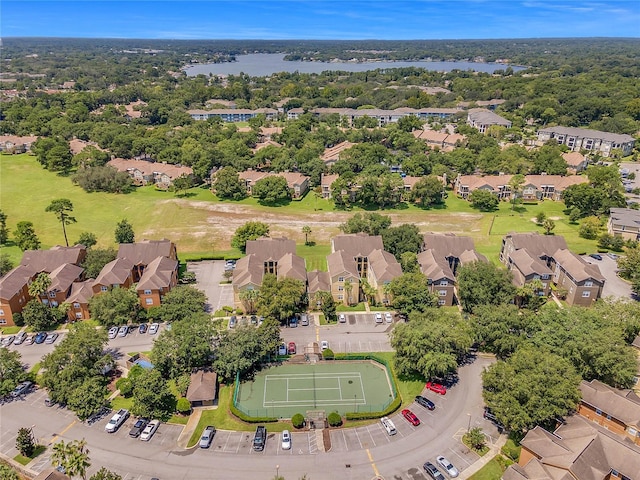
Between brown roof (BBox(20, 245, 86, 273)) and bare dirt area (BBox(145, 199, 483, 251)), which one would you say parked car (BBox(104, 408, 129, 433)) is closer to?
brown roof (BBox(20, 245, 86, 273))

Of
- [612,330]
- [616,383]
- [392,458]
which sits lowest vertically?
[392,458]

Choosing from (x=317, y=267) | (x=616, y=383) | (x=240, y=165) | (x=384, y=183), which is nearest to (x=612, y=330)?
(x=616, y=383)

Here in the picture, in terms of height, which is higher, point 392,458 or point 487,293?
point 487,293

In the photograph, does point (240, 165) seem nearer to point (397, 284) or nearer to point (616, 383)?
point (397, 284)

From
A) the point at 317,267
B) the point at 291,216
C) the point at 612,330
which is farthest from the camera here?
the point at 291,216

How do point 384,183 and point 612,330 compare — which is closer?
point 612,330

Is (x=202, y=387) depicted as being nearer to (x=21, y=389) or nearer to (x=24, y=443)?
(x=24, y=443)

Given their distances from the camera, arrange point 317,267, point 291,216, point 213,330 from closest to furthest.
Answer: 1. point 213,330
2. point 317,267
3. point 291,216

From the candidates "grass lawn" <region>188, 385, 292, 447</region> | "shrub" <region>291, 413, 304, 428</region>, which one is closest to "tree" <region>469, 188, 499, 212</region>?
"shrub" <region>291, 413, 304, 428</region>
